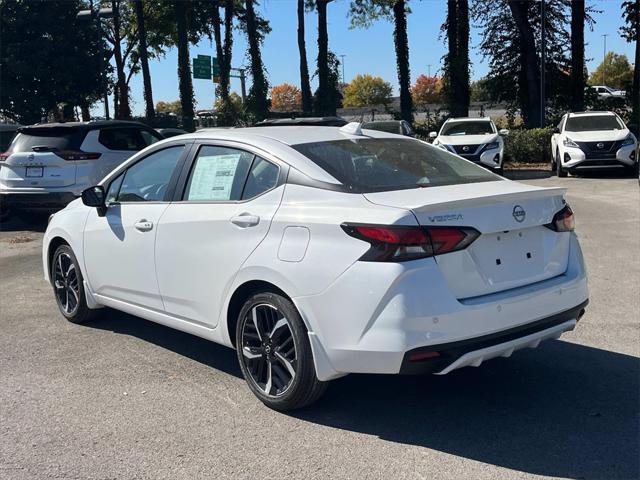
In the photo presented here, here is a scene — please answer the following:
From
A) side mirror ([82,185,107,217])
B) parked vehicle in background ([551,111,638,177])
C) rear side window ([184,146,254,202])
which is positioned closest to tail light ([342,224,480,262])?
rear side window ([184,146,254,202])

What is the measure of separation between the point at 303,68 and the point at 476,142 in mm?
15331

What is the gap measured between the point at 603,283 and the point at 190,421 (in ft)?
15.7

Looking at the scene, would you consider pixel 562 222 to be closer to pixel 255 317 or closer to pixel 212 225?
pixel 255 317

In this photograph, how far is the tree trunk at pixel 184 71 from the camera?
31.4 meters

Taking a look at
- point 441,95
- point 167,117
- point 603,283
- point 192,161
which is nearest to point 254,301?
point 192,161

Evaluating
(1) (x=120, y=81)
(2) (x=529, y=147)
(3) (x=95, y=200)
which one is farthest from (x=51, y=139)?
(1) (x=120, y=81)

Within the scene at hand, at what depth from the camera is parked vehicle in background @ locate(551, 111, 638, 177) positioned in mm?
16984

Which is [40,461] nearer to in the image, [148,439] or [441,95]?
[148,439]

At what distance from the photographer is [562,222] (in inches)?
166

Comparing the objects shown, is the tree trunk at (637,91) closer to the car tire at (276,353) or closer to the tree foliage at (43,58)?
the tree foliage at (43,58)

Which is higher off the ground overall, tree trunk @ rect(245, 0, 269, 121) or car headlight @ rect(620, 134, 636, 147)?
tree trunk @ rect(245, 0, 269, 121)

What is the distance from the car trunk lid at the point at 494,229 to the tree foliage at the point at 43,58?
28418mm

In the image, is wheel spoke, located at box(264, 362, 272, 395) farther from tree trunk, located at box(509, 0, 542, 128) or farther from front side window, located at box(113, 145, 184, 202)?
tree trunk, located at box(509, 0, 542, 128)

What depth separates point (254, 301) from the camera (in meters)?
4.16
